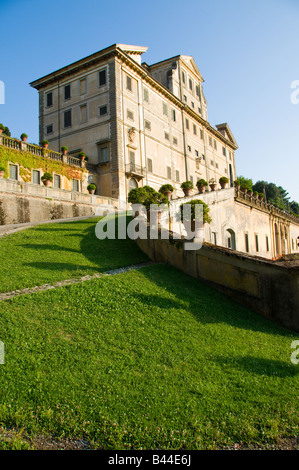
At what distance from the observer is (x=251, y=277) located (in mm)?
9219

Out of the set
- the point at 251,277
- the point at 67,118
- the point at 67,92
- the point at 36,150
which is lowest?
the point at 251,277

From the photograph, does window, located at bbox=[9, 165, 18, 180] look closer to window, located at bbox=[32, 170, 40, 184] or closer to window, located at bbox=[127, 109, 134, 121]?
window, located at bbox=[32, 170, 40, 184]

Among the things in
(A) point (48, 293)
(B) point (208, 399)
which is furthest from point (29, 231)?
(B) point (208, 399)

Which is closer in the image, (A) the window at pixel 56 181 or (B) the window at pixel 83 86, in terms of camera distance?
(A) the window at pixel 56 181

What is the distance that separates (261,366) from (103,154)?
30431mm

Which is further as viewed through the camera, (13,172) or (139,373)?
(13,172)

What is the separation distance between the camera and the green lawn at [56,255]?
8.56 meters

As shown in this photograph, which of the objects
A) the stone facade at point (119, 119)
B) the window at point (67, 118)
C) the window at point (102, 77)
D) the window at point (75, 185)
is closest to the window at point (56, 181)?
the window at point (75, 185)

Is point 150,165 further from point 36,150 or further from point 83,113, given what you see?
point 36,150

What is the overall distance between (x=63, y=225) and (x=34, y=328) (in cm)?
1195

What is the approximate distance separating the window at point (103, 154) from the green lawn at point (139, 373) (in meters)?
27.1

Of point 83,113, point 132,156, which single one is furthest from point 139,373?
point 83,113

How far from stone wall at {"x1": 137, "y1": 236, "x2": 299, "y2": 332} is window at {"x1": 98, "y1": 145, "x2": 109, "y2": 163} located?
2386cm

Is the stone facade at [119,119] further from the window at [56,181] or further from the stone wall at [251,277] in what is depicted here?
the stone wall at [251,277]
